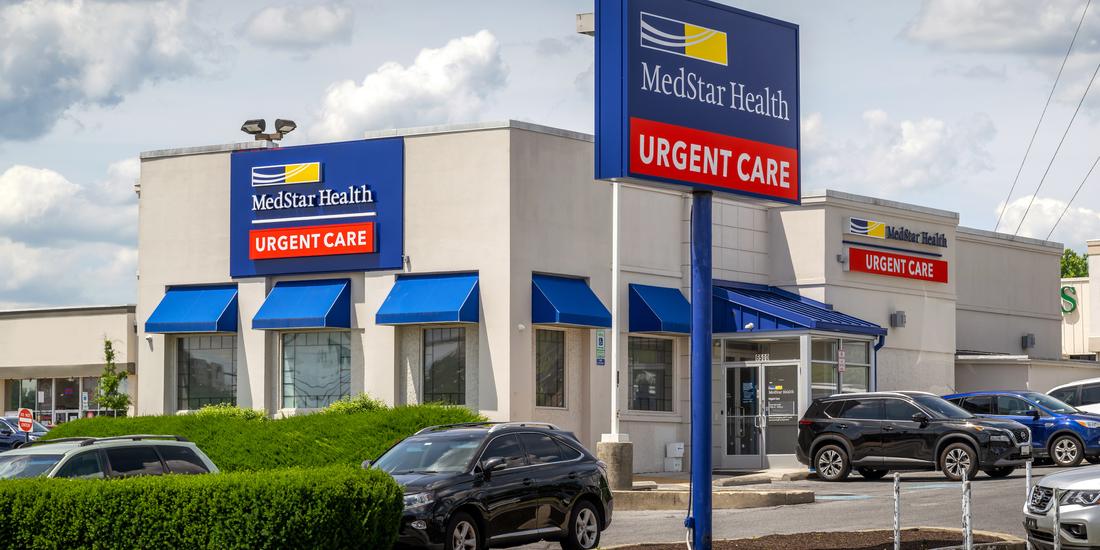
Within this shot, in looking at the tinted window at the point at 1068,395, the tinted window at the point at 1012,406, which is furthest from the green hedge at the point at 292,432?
the tinted window at the point at 1068,395

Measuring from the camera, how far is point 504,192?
29578 millimetres

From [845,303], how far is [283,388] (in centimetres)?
1328

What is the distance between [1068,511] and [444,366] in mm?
16374

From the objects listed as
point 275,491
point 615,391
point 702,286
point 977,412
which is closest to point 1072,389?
point 977,412

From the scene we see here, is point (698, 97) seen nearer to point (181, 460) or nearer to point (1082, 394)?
point (181, 460)

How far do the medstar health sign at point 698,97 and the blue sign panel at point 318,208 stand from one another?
13883 mm

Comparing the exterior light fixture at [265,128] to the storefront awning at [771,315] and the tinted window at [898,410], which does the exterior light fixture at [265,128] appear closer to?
the storefront awning at [771,315]

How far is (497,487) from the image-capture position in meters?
17.1

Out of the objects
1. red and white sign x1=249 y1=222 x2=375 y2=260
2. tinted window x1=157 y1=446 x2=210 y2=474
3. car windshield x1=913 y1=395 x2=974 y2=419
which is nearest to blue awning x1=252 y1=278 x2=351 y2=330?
red and white sign x1=249 y1=222 x2=375 y2=260

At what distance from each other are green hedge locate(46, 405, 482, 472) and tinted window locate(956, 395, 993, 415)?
1153cm

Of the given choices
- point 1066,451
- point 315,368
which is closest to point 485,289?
point 315,368

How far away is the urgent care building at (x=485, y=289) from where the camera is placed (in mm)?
29812

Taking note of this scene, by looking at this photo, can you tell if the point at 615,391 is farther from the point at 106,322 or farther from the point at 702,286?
the point at 106,322

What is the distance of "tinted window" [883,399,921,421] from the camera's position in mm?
28094
